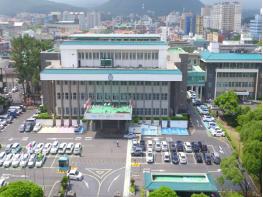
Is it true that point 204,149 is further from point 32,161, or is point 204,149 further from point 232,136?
point 32,161

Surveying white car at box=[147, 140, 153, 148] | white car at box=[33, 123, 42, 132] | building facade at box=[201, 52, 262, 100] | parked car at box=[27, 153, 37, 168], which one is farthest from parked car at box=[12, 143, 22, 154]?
building facade at box=[201, 52, 262, 100]

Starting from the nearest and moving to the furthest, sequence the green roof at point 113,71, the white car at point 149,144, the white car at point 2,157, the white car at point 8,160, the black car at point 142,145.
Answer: the white car at point 8,160, the white car at point 2,157, the black car at point 142,145, the white car at point 149,144, the green roof at point 113,71

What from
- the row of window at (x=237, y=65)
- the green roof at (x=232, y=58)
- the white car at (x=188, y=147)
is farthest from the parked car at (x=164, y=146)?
the row of window at (x=237, y=65)

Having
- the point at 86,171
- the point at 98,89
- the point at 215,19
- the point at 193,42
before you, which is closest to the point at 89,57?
the point at 98,89

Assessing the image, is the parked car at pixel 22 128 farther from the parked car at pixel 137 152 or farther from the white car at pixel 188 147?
the white car at pixel 188 147

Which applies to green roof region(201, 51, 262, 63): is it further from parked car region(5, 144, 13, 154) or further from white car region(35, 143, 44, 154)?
parked car region(5, 144, 13, 154)

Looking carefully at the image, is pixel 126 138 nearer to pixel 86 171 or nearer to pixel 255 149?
pixel 86 171
